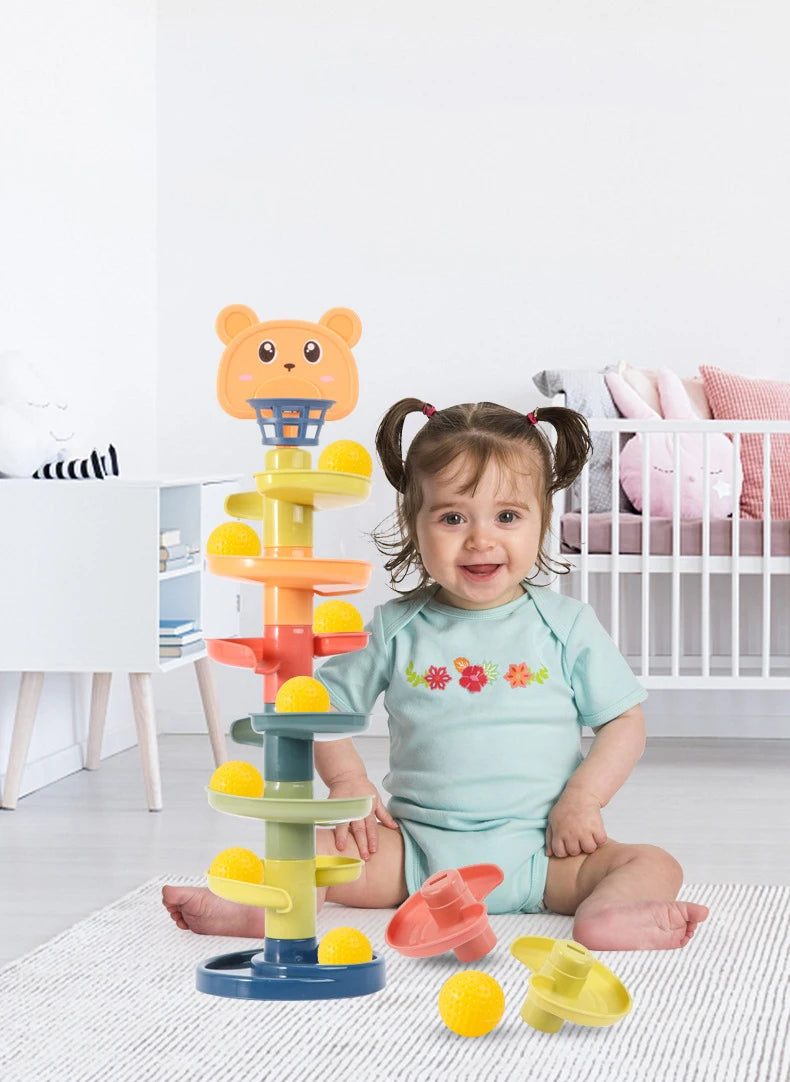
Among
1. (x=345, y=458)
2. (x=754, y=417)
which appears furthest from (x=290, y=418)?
(x=754, y=417)

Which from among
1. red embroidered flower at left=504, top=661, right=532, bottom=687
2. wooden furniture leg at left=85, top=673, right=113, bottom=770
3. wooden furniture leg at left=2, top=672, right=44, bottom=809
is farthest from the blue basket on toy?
wooden furniture leg at left=85, top=673, right=113, bottom=770

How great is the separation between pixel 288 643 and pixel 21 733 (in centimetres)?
119

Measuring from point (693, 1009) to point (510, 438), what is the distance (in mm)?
602

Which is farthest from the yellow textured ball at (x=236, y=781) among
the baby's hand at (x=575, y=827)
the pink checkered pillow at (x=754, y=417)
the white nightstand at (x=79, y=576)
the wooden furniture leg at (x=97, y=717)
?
the pink checkered pillow at (x=754, y=417)

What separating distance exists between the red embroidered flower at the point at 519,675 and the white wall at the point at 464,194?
153 centimetres

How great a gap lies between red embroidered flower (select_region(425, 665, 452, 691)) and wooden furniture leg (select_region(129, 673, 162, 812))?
2.57 ft

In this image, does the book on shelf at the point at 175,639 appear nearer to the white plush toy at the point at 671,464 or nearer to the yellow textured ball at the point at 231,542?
the white plush toy at the point at 671,464

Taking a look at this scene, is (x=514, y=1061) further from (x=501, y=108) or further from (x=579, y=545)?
(x=501, y=108)

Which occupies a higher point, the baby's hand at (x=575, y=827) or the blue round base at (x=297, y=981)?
the baby's hand at (x=575, y=827)

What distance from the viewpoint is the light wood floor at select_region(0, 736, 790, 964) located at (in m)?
1.62

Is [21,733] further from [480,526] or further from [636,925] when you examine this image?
[636,925]

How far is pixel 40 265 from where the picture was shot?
7.97 ft

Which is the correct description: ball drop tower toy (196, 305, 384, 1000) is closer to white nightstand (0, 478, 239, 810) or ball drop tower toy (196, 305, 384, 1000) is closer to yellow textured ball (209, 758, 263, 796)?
yellow textured ball (209, 758, 263, 796)

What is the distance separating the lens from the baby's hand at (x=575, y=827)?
142cm
